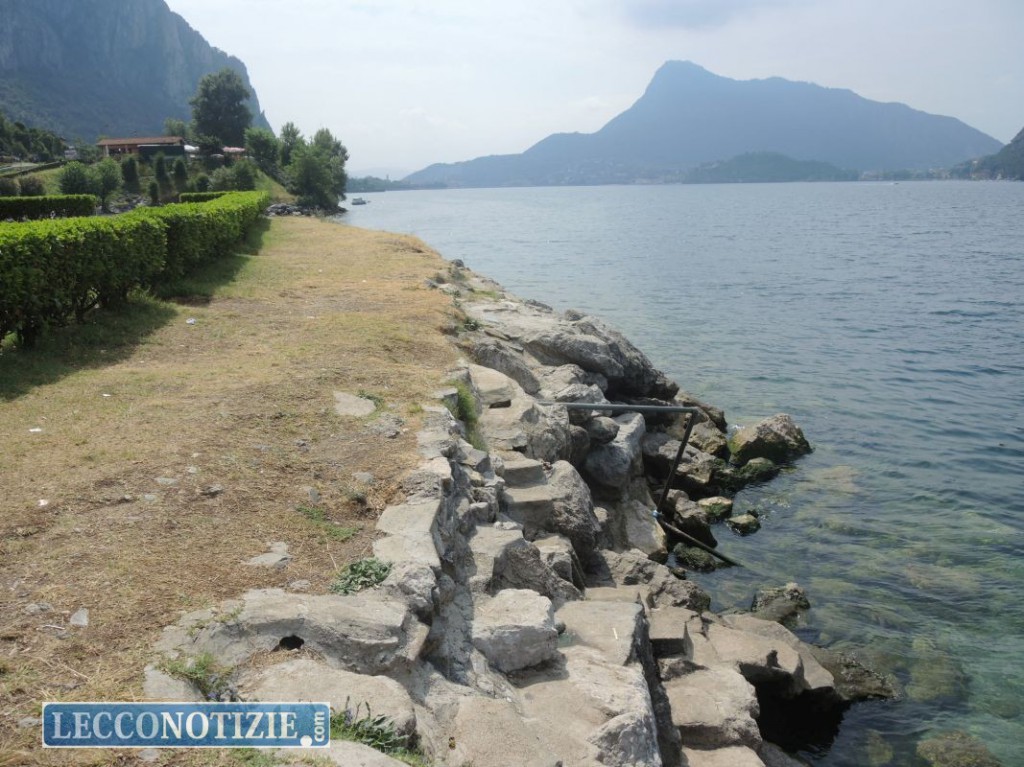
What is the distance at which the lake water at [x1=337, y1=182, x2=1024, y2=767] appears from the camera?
1143cm

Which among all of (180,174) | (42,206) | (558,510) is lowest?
(558,510)

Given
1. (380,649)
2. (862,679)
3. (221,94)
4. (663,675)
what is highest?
(221,94)

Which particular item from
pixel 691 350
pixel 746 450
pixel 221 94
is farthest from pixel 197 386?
pixel 221 94

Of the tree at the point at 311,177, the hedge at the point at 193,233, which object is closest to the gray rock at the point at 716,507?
the hedge at the point at 193,233

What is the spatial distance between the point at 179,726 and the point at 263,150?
361 ft

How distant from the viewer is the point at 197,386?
1109 cm

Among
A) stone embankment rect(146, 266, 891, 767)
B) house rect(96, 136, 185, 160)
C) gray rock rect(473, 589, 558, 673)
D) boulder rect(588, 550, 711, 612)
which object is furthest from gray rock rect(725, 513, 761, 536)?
house rect(96, 136, 185, 160)

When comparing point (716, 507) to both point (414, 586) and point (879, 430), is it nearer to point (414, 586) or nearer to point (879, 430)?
point (879, 430)

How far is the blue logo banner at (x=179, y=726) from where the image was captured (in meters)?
4.55

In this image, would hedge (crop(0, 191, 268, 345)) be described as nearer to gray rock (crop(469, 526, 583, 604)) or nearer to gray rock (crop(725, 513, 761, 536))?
gray rock (crop(469, 526, 583, 604))

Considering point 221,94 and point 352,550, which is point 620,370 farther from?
point 221,94

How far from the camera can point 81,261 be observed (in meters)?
13.5

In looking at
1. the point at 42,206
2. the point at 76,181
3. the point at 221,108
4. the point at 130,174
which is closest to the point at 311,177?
the point at 130,174

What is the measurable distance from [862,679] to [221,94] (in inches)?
5049
